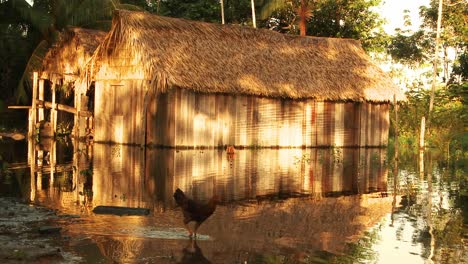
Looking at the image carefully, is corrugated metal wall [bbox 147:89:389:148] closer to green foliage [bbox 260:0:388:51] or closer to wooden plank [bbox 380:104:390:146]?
wooden plank [bbox 380:104:390:146]

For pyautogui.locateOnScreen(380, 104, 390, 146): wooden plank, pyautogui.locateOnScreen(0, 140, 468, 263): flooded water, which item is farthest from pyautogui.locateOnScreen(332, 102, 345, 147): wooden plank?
pyautogui.locateOnScreen(0, 140, 468, 263): flooded water

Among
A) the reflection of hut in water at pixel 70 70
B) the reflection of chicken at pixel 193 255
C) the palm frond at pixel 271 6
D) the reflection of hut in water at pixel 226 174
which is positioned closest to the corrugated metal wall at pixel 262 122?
the reflection of hut in water at pixel 226 174

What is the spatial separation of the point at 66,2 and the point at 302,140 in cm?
A: 1272

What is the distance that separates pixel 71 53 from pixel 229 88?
28.8 feet

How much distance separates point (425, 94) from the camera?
120ft

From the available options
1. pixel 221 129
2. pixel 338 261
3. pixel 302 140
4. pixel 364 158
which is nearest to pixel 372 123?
pixel 302 140

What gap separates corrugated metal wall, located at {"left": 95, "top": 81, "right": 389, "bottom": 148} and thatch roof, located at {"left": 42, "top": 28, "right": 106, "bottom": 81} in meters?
2.91

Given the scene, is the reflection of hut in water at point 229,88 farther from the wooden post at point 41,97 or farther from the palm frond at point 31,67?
the palm frond at point 31,67

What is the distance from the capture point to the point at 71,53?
2941 cm

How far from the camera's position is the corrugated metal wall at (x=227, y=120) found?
23.6 metres

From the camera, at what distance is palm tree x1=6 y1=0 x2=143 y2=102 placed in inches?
1220

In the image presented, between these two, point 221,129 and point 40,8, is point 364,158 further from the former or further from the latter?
point 40,8

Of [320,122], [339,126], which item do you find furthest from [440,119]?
[320,122]

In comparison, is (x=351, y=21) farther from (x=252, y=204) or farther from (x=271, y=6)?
(x=252, y=204)
